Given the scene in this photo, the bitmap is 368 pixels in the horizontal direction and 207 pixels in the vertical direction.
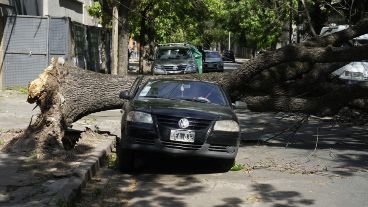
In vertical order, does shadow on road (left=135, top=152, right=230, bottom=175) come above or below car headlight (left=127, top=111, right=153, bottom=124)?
below

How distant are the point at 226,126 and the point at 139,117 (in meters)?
1.30

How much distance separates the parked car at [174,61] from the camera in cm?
2700

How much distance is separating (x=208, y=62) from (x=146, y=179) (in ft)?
115

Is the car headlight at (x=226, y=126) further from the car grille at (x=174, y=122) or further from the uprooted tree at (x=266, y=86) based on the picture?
the uprooted tree at (x=266, y=86)

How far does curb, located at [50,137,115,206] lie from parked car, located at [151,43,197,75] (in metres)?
16.3

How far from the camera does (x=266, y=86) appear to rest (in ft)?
40.1

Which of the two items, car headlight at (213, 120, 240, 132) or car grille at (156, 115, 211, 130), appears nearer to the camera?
car grille at (156, 115, 211, 130)

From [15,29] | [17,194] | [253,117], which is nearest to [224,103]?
[17,194]

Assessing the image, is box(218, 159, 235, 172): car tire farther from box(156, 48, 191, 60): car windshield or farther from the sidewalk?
box(156, 48, 191, 60): car windshield

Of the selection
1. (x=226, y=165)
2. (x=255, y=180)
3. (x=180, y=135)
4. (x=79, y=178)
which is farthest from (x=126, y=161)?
(x=255, y=180)

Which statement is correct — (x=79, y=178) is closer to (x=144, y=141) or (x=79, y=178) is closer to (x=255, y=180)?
(x=144, y=141)

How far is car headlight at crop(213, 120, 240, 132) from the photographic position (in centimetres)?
904

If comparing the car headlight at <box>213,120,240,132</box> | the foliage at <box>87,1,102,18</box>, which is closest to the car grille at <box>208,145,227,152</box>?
the car headlight at <box>213,120,240,132</box>

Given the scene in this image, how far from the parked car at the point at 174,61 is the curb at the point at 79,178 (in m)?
16.3
